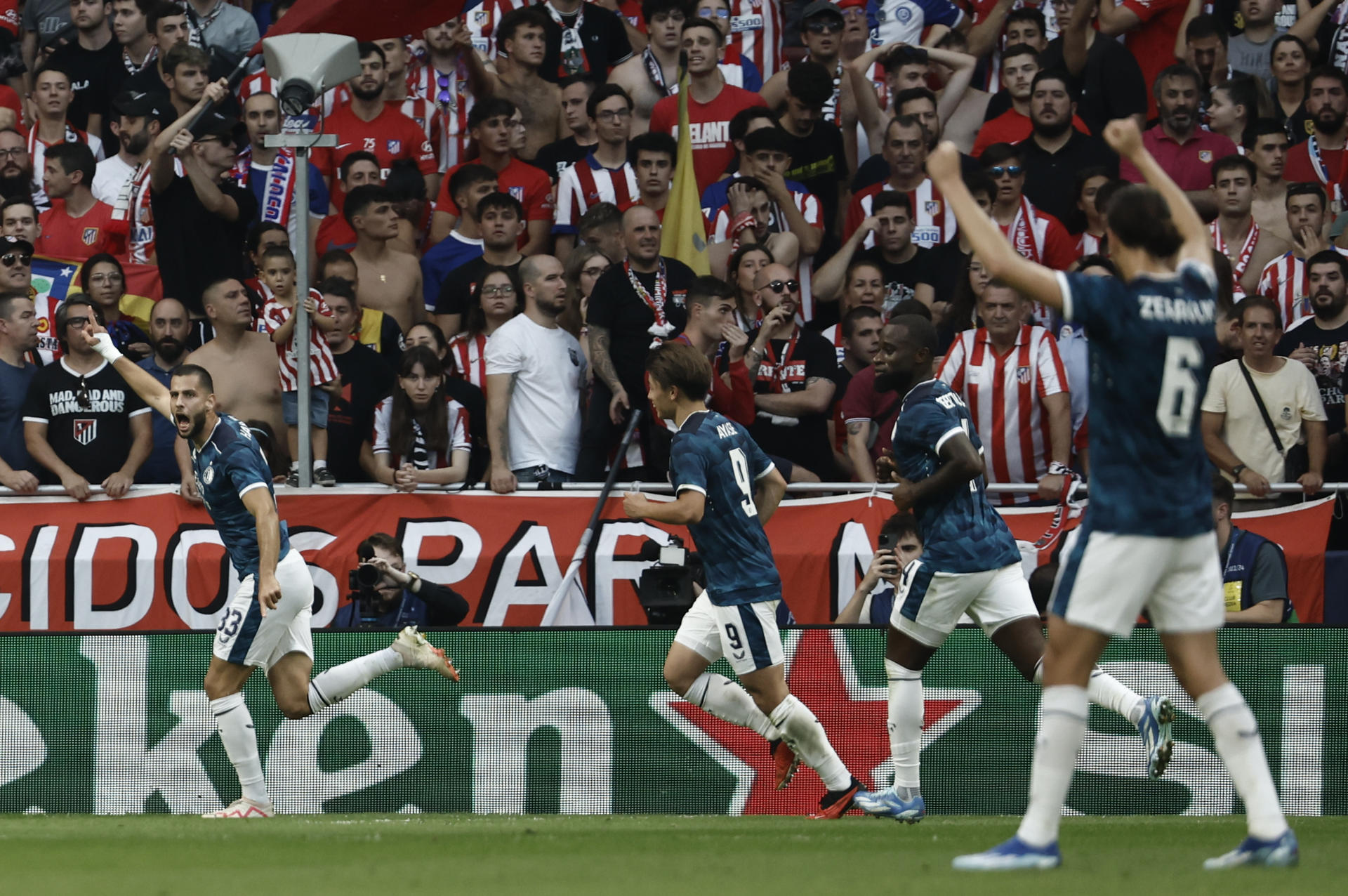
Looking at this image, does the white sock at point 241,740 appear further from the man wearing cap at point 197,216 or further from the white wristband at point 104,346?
the man wearing cap at point 197,216

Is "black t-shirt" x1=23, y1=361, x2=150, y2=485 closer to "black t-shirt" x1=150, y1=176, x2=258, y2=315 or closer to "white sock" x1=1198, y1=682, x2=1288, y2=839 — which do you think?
"black t-shirt" x1=150, y1=176, x2=258, y2=315

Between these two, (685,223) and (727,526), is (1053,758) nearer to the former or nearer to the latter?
(727,526)

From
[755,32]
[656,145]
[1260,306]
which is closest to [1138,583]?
[1260,306]

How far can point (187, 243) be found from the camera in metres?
14.0

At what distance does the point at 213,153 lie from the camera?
1410cm

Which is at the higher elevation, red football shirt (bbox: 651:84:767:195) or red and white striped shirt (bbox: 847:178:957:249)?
red football shirt (bbox: 651:84:767:195)

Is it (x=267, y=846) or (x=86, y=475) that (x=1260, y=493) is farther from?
(x=86, y=475)

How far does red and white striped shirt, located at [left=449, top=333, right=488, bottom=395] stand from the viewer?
12836 millimetres

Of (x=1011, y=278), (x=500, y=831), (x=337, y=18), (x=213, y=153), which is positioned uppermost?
(x=337, y=18)

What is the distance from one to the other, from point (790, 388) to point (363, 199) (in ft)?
11.8

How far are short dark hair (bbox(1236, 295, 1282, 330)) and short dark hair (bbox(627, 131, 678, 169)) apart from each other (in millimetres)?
4440

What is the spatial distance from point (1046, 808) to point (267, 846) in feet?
10.4

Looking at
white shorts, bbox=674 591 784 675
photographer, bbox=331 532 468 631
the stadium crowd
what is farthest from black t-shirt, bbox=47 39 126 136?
white shorts, bbox=674 591 784 675

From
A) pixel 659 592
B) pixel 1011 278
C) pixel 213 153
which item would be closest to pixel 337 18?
pixel 213 153
